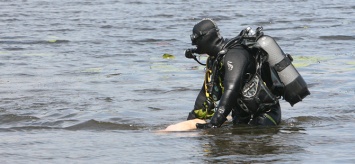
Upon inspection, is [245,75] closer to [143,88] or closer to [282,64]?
[282,64]

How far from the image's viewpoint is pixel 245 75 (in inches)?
296

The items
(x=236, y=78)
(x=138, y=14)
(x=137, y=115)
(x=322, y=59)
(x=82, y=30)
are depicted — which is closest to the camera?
(x=236, y=78)

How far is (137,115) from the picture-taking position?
9875 mm

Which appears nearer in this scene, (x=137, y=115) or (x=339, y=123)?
(x=339, y=123)

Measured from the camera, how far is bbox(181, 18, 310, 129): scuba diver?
731 centimetres

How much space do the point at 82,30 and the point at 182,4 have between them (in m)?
7.76

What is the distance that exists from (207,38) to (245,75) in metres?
0.47

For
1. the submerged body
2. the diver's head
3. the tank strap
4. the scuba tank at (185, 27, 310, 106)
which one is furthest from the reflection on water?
the diver's head

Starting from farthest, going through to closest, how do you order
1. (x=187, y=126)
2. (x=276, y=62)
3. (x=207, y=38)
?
1. (x=187, y=126)
2. (x=276, y=62)
3. (x=207, y=38)

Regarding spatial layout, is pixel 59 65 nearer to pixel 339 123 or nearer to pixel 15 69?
pixel 15 69

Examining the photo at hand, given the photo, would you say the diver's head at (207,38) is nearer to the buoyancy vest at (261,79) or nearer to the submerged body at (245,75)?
the submerged body at (245,75)

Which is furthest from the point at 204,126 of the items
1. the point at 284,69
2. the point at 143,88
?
the point at 143,88

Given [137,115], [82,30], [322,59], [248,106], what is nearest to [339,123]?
[248,106]

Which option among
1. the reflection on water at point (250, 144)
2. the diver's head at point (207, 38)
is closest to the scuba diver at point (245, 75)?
the diver's head at point (207, 38)
